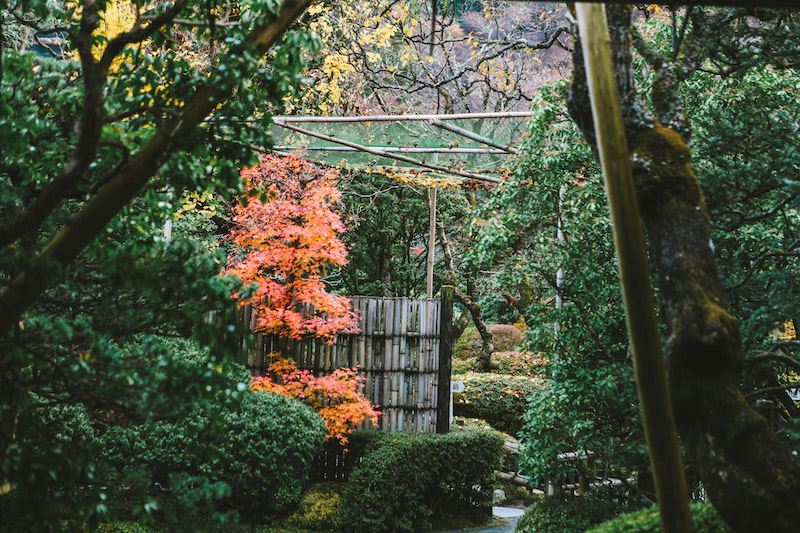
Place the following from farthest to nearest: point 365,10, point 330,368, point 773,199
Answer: point 365,10 < point 330,368 < point 773,199

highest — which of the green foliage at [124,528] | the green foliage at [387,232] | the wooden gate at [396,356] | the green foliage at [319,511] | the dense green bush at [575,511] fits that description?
the green foliage at [387,232]

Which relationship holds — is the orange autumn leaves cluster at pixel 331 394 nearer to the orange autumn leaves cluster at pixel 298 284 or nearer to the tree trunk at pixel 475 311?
the orange autumn leaves cluster at pixel 298 284

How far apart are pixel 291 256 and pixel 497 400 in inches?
206

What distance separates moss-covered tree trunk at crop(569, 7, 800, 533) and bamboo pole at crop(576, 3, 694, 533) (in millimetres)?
211

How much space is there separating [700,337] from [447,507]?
6.08 m

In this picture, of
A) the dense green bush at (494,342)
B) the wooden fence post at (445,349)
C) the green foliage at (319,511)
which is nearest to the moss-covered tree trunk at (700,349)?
the green foliage at (319,511)

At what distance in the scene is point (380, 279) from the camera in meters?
12.3

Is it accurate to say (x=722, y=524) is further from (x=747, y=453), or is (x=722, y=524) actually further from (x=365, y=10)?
(x=365, y=10)

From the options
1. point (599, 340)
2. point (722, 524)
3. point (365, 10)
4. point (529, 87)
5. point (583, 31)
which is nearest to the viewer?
point (583, 31)

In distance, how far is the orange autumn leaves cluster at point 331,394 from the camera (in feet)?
23.9

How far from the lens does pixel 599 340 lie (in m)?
4.94

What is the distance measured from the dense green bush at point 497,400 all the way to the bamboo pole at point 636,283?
9115 mm

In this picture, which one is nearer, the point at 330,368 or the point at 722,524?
the point at 722,524

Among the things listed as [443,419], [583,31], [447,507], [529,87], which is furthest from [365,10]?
[583,31]
